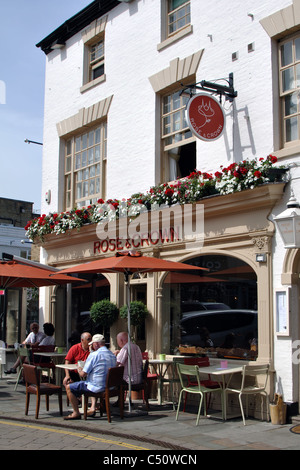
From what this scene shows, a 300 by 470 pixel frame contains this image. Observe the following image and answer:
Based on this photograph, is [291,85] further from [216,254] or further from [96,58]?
[96,58]

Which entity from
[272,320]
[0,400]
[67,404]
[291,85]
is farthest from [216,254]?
[0,400]

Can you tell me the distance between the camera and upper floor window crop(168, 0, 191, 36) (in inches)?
475

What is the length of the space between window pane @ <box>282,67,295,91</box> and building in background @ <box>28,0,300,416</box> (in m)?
0.04

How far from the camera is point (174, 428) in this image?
8258mm

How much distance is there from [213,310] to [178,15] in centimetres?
657

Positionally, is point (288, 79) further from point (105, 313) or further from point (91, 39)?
point (91, 39)

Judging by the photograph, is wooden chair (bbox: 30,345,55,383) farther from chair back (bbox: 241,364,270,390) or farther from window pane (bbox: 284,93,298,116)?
window pane (bbox: 284,93,298,116)

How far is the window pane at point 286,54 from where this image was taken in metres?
9.59

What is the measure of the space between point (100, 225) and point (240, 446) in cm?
721

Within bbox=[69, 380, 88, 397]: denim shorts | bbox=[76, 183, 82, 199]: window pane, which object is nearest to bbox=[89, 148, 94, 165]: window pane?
bbox=[76, 183, 82, 199]: window pane

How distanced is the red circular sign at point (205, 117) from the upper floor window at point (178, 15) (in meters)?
3.04

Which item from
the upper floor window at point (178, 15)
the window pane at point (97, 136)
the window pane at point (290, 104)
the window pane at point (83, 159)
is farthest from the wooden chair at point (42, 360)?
the upper floor window at point (178, 15)

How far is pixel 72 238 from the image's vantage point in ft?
47.6

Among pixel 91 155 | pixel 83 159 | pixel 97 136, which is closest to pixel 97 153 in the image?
pixel 91 155
